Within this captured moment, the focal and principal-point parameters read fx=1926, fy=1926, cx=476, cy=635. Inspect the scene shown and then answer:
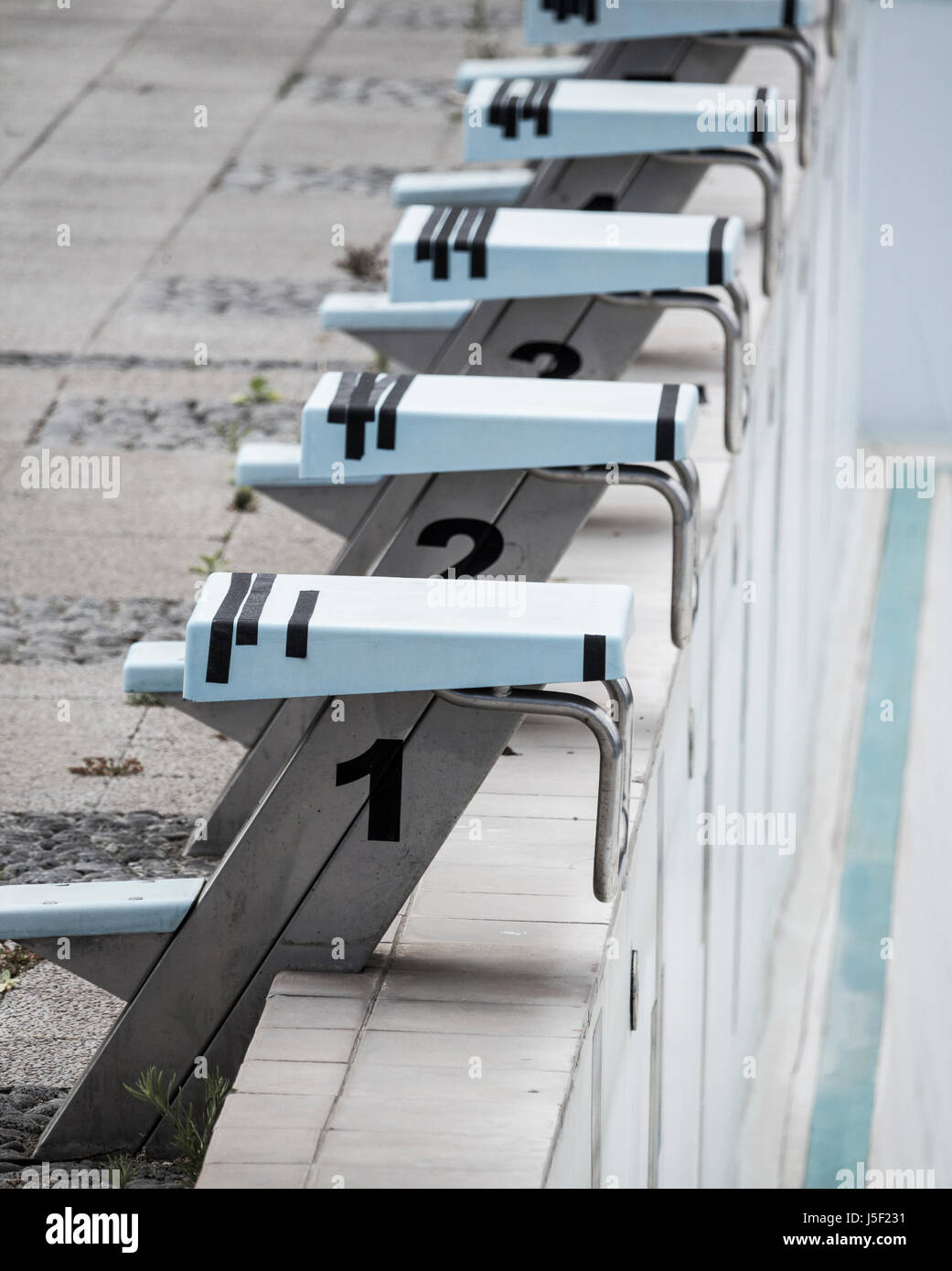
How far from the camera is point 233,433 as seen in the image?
6.18 metres

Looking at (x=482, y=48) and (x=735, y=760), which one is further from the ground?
(x=482, y=48)

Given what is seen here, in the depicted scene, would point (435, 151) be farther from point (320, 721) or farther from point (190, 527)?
point (320, 721)

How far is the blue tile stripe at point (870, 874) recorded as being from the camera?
23.2 ft

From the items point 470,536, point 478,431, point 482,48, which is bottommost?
point 482,48

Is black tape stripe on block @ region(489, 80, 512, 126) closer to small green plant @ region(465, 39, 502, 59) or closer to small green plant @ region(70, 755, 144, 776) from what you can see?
small green plant @ region(70, 755, 144, 776)

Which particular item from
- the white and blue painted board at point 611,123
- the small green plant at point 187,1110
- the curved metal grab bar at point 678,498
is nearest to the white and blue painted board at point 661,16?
the white and blue painted board at point 611,123

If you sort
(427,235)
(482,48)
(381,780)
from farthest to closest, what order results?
1. (482,48)
2. (427,235)
3. (381,780)

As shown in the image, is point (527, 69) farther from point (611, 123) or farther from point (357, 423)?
point (357, 423)

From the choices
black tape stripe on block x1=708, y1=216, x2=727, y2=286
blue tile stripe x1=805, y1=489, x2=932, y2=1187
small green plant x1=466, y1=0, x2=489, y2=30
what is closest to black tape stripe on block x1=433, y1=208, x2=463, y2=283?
black tape stripe on block x1=708, y1=216, x2=727, y2=286

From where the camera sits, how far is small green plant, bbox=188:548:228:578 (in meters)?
5.18

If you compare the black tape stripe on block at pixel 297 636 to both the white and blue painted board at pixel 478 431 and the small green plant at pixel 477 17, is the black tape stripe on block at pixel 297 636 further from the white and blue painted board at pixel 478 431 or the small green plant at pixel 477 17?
the small green plant at pixel 477 17

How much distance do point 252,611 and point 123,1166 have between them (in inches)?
35.7

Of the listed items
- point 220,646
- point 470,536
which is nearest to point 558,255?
point 470,536
